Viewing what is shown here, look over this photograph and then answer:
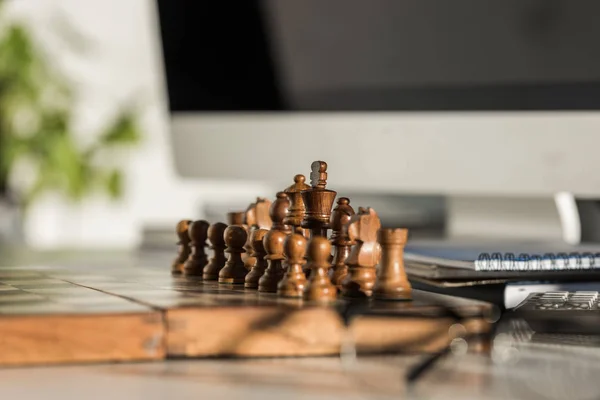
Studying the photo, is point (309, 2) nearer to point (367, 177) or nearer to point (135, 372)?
point (367, 177)

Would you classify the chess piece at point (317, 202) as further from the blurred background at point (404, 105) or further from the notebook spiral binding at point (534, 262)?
the blurred background at point (404, 105)

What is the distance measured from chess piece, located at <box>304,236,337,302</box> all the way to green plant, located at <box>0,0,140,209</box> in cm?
328

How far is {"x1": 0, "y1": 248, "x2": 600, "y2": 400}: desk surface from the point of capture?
Answer: 0.44 metres

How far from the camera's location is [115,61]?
4355 millimetres

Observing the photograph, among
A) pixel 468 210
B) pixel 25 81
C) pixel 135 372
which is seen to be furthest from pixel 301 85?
pixel 25 81

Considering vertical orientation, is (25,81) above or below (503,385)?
above

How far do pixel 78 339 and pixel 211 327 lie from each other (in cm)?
8

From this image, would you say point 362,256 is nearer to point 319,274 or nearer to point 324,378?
point 319,274

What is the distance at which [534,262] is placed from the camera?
64 centimetres

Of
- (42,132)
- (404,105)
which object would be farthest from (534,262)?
(42,132)

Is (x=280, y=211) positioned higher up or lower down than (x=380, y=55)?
lower down

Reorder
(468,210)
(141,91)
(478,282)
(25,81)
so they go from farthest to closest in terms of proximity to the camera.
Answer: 1. (141,91)
2. (25,81)
3. (468,210)
4. (478,282)

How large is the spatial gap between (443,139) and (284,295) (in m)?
0.67

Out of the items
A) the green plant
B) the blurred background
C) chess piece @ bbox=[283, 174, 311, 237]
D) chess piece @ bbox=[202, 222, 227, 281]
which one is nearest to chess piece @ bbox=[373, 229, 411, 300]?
chess piece @ bbox=[283, 174, 311, 237]
